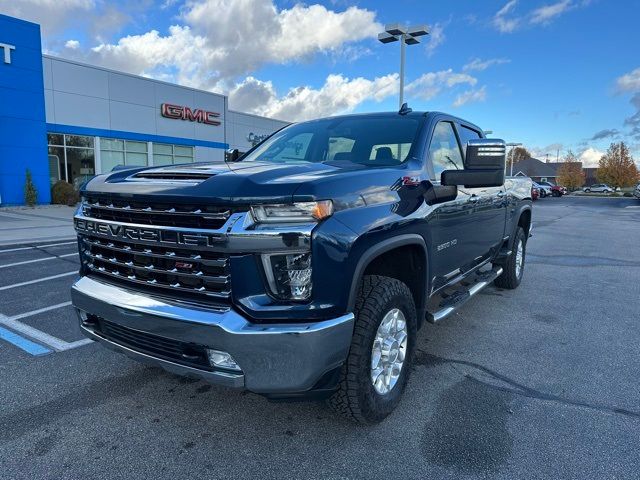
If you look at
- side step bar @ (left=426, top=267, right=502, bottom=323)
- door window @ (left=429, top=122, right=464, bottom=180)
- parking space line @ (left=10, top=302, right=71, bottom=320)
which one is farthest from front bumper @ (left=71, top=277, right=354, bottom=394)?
parking space line @ (left=10, top=302, right=71, bottom=320)

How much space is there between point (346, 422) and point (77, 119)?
68.8 ft

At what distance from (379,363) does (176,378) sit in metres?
1.56

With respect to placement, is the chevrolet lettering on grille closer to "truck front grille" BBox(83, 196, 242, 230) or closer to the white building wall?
"truck front grille" BBox(83, 196, 242, 230)

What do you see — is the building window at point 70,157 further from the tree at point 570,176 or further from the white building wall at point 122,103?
the tree at point 570,176

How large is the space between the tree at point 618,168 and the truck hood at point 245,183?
81.5m

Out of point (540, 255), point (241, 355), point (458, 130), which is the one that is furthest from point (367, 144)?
point (540, 255)

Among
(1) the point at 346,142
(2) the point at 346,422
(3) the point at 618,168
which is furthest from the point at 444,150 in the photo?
(3) the point at 618,168

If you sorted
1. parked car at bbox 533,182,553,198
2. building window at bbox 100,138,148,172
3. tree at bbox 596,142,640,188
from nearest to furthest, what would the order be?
building window at bbox 100,138,148,172, parked car at bbox 533,182,553,198, tree at bbox 596,142,640,188

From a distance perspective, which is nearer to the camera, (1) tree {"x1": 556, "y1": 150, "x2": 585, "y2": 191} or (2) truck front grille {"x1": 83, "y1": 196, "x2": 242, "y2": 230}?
(2) truck front grille {"x1": 83, "y1": 196, "x2": 242, "y2": 230}

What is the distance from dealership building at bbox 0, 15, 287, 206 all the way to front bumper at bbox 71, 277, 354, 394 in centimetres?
1781

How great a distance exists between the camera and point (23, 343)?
3965mm

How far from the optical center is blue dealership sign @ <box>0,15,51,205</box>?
17.1 m

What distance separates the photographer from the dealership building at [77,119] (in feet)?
57.5

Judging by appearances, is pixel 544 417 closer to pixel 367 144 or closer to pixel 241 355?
pixel 241 355
